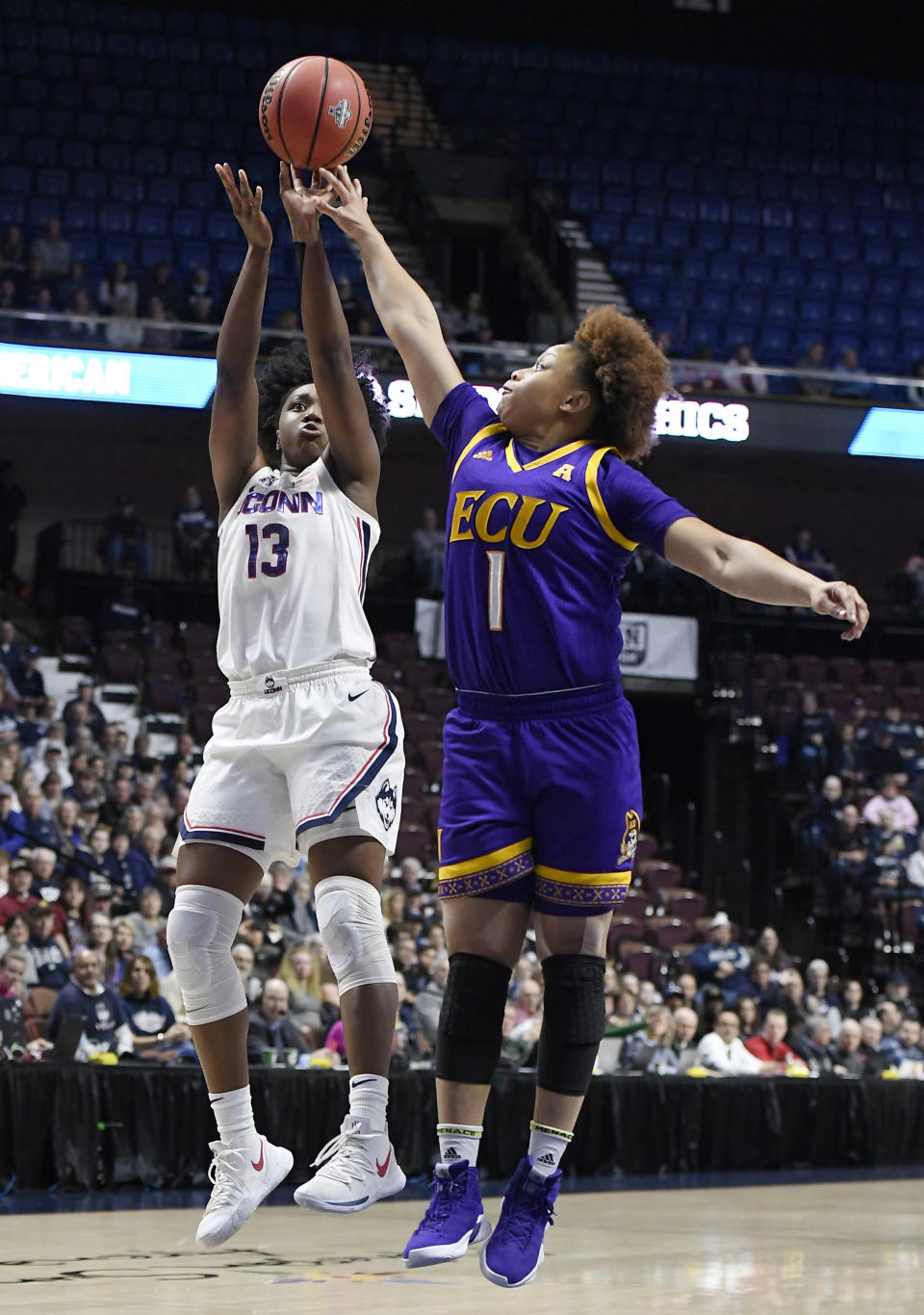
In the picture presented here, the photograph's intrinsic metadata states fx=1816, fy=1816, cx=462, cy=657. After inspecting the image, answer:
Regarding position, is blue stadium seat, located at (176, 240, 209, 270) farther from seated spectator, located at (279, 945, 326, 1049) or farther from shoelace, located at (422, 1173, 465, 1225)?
shoelace, located at (422, 1173, 465, 1225)

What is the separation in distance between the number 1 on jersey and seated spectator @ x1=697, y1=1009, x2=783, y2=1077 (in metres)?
8.97

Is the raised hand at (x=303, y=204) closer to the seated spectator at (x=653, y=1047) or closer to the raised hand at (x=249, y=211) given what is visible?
the raised hand at (x=249, y=211)

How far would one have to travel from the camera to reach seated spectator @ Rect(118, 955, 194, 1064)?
1076 centimetres

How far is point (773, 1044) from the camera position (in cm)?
1330

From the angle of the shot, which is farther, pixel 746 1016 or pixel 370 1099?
pixel 746 1016

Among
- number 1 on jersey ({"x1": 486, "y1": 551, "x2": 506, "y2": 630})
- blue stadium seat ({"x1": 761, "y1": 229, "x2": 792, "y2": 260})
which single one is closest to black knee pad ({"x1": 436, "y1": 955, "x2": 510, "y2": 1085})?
number 1 on jersey ({"x1": 486, "y1": 551, "x2": 506, "y2": 630})

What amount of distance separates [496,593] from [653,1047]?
8764mm

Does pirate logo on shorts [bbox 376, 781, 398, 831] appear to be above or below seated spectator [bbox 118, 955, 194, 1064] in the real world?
above

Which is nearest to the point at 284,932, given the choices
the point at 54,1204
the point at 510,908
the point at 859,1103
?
the point at 54,1204

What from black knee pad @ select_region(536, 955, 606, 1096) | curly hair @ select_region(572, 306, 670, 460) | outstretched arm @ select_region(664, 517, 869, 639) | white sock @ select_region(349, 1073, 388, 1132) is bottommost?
white sock @ select_region(349, 1073, 388, 1132)

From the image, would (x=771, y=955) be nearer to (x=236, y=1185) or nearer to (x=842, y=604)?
(x=236, y=1185)

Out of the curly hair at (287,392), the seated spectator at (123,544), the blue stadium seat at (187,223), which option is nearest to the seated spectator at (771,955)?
the seated spectator at (123,544)

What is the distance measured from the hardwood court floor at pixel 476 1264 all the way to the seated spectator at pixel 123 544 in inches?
382

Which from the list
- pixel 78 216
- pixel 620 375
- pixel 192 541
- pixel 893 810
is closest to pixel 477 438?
pixel 620 375
